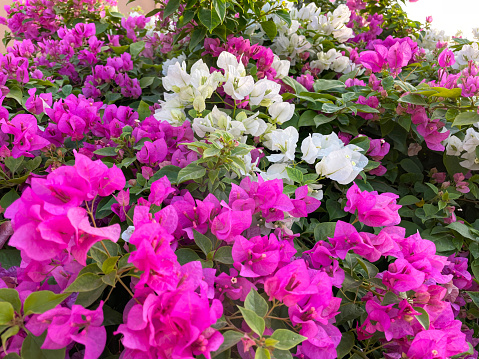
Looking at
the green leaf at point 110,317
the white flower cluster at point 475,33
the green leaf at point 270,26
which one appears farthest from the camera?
the white flower cluster at point 475,33

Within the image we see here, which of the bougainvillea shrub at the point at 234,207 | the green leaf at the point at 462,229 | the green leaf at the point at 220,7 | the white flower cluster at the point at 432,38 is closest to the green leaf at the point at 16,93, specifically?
the bougainvillea shrub at the point at 234,207

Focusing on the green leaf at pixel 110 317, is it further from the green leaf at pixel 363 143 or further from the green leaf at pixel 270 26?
the green leaf at pixel 270 26

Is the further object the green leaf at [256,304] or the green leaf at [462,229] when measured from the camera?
the green leaf at [462,229]

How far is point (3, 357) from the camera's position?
48cm

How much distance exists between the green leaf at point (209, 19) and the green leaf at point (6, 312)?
92 cm

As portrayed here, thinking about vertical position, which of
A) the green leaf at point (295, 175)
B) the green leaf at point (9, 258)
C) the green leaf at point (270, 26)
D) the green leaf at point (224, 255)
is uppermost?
the green leaf at point (270, 26)

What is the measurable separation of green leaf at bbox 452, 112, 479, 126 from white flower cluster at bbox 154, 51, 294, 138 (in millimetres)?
455

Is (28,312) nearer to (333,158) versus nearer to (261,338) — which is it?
(261,338)

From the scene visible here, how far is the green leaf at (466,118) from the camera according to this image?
950mm

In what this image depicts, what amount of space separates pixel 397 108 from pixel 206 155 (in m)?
0.70

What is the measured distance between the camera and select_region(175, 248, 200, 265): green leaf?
653 millimetres

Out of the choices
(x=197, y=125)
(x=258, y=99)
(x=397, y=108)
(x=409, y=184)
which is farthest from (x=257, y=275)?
(x=409, y=184)

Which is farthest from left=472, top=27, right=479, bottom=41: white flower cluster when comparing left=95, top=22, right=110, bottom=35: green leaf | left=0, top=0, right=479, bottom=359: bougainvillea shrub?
left=95, top=22, right=110, bottom=35: green leaf

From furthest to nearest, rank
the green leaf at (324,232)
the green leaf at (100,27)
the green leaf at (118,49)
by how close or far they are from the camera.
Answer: the green leaf at (100,27)
the green leaf at (118,49)
the green leaf at (324,232)
